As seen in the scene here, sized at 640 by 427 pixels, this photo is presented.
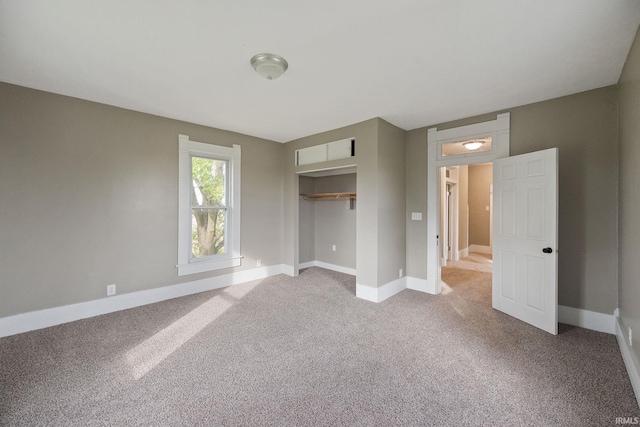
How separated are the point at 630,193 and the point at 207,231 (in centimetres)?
487

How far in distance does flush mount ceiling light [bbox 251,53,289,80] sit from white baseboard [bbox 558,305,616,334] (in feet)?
13.1

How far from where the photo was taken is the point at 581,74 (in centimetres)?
252

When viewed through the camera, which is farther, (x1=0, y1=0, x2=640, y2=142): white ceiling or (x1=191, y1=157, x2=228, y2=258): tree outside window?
(x1=191, y1=157, x2=228, y2=258): tree outside window

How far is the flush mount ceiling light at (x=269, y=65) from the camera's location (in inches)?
87.8

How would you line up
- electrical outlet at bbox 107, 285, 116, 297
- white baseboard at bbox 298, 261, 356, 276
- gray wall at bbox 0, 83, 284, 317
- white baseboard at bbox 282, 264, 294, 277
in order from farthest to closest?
white baseboard at bbox 298, 261, 356, 276, white baseboard at bbox 282, 264, 294, 277, electrical outlet at bbox 107, 285, 116, 297, gray wall at bbox 0, 83, 284, 317

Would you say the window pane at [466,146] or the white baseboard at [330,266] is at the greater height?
the window pane at [466,146]

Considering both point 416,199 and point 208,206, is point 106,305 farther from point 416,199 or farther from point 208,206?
point 416,199

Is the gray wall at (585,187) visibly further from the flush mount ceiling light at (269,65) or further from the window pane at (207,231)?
the window pane at (207,231)

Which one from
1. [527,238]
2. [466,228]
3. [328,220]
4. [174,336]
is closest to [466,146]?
[527,238]

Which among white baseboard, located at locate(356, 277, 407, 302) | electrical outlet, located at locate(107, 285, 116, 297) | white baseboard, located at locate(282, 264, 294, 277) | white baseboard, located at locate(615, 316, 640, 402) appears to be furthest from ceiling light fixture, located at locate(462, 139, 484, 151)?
electrical outlet, located at locate(107, 285, 116, 297)

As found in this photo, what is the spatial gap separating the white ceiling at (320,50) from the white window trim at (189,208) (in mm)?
786

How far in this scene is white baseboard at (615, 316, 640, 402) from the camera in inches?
71.6

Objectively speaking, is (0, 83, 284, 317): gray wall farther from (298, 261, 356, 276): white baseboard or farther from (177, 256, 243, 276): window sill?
(298, 261, 356, 276): white baseboard

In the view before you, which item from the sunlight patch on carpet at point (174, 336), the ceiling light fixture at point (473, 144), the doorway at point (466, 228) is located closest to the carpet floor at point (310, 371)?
the sunlight patch on carpet at point (174, 336)
